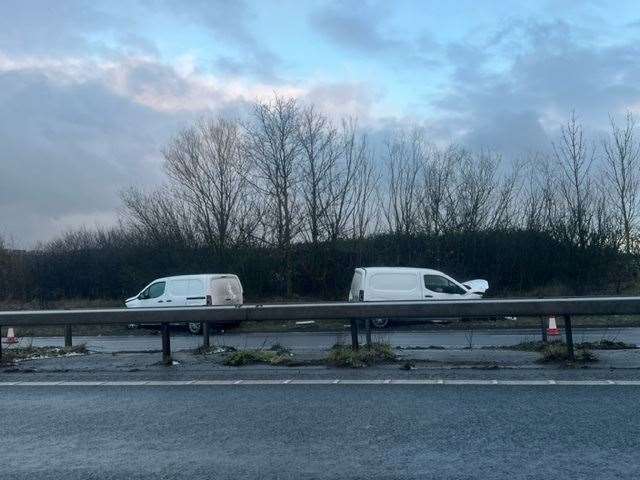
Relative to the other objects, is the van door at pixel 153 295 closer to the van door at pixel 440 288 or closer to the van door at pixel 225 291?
the van door at pixel 225 291

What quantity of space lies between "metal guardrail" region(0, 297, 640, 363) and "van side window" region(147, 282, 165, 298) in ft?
43.2

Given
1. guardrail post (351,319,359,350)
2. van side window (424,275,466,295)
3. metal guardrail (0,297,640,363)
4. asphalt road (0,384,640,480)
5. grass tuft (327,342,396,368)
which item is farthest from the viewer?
van side window (424,275,466,295)

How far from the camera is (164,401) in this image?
28.7 ft

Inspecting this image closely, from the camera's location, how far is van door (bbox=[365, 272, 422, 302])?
24016 mm

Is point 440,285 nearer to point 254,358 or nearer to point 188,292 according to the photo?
point 188,292

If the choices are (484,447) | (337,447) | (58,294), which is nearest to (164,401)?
(337,447)

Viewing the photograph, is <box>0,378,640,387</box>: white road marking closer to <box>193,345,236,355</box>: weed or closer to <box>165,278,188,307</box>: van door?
<box>193,345,236,355</box>: weed

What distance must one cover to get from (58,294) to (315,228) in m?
13.1

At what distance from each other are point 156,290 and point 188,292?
4.18 ft

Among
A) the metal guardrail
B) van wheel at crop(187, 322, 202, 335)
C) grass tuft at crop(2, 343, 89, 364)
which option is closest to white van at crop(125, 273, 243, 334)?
van wheel at crop(187, 322, 202, 335)

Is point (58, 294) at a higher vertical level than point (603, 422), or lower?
higher

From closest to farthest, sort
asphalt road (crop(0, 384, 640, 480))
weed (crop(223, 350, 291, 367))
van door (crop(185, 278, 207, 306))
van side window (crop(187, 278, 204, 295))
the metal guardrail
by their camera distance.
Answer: asphalt road (crop(0, 384, 640, 480)) < the metal guardrail < weed (crop(223, 350, 291, 367)) < van door (crop(185, 278, 207, 306)) < van side window (crop(187, 278, 204, 295))

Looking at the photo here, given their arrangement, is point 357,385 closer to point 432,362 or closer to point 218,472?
point 432,362

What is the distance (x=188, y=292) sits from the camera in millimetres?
24891
